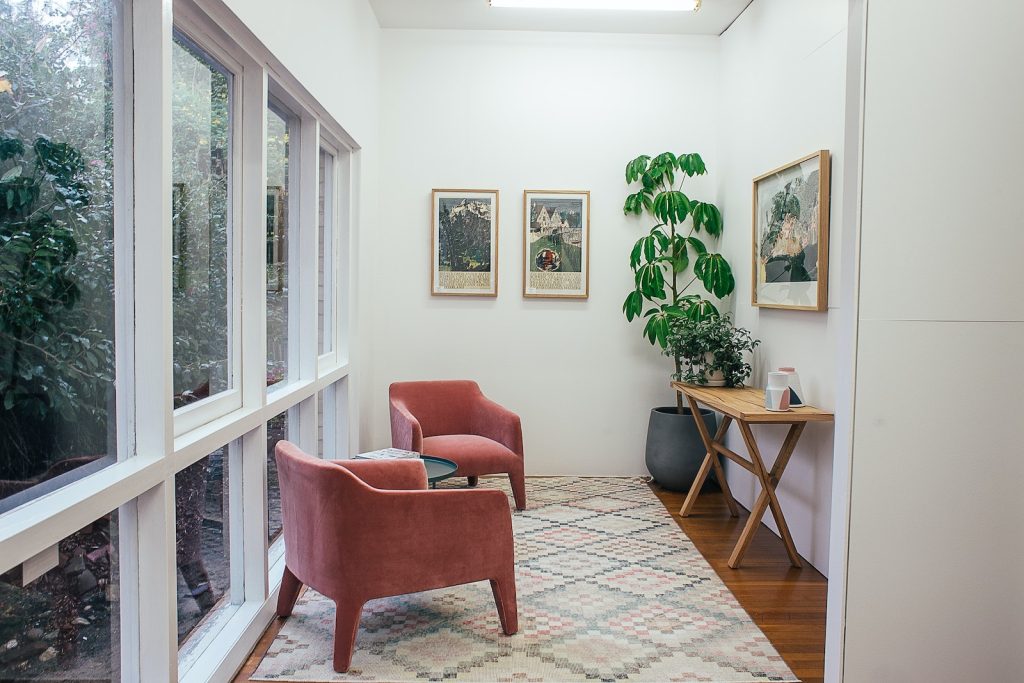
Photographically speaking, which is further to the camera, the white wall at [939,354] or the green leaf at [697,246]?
the green leaf at [697,246]

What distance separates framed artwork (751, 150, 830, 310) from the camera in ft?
13.0

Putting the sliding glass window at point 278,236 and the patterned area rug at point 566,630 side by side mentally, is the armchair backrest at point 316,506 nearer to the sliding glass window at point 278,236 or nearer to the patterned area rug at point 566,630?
the patterned area rug at point 566,630

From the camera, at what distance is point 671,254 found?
5680 millimetres

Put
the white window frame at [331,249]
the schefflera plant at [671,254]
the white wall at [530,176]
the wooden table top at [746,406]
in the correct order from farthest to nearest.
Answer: the white wall at [530,176] < the schefflera plant at [671,254] < the white window frame at [331,249] < the wooden table top at [746,406]

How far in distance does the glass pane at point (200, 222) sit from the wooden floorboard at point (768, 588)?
1.06m

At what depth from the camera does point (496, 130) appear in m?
5.74

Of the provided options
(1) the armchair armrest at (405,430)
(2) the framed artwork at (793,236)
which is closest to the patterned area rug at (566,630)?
(1) the armchair armrest at (405,430)

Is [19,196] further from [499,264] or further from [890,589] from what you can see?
[499,264]

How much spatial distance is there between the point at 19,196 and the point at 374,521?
60.1 inches

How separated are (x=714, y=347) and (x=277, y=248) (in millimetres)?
2589

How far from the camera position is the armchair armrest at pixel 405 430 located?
4473 mm

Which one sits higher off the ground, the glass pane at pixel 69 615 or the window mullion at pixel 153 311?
the window mullion at pixel 153 311

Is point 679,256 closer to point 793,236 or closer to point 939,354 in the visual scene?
point 793,236

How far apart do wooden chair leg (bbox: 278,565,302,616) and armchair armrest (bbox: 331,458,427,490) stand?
55 centimetres
